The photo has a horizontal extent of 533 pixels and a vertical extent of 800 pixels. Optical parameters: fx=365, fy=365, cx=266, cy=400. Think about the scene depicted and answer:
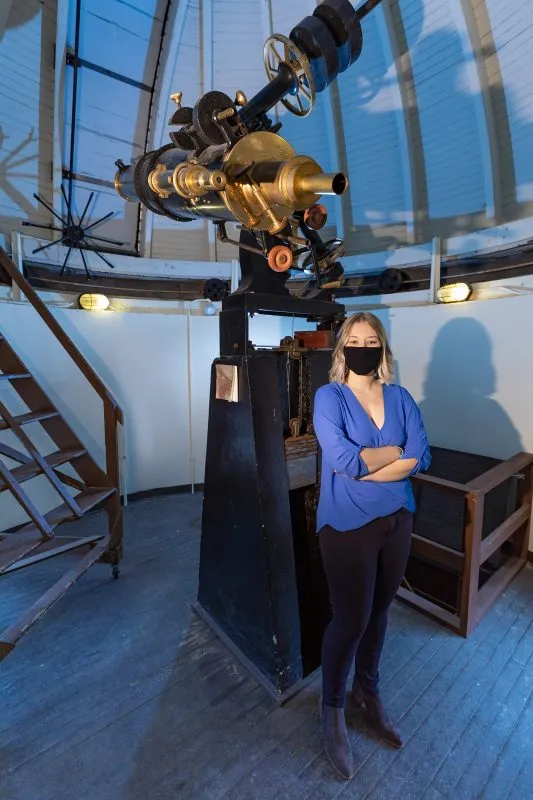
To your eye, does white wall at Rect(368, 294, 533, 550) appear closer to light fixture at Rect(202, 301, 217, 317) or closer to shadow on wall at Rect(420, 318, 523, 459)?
shadow on wall at Rect(420, 318, 523, 459)

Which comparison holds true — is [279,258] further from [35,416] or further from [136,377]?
[136,377]

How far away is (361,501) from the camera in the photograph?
1426 millimetres

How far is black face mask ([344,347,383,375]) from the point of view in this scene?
1.49 meters

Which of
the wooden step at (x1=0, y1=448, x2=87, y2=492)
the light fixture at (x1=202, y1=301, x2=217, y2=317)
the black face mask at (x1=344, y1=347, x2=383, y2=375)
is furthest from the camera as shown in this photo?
the light fixture at (x1=202, y1=301, x2=217, y2=317)

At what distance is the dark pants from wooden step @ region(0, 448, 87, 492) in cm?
162

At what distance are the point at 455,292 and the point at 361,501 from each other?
108 inches

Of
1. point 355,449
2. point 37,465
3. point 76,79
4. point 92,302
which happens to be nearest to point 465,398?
point 355,449

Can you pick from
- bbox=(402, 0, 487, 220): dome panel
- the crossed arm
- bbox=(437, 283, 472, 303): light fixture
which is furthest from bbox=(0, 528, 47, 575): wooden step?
bbox=(402, 0, 487, 220): dome panel

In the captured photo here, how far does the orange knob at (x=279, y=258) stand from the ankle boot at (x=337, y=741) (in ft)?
6.15

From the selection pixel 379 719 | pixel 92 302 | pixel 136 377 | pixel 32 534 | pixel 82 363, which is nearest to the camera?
pixel 379 719

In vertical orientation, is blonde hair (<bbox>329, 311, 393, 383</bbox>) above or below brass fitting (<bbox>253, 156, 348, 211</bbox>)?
below

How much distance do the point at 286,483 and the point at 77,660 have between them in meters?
1.57

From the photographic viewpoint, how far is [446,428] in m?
3.52

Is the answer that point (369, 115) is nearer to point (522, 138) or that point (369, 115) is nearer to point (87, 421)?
point (522, 138)
